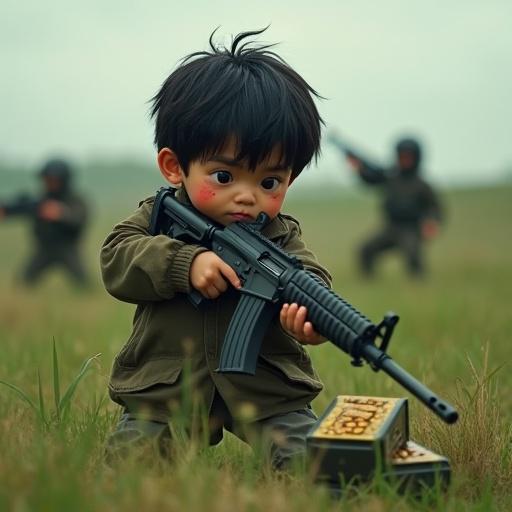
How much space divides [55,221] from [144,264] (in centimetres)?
1001

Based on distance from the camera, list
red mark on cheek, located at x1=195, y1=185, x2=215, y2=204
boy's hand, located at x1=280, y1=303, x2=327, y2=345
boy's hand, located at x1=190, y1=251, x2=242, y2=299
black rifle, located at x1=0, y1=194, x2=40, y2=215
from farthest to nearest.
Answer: black rifle, located at x1=0, y1=194, x2=40, y2=215 → red mark on cheek, located at x1=195, y1=185, x2=215, y2=204 → boy's hand, located at x1=190, y1=251, x2=242, y2=299 → boy's hand, located at x1=280, y1=303, x2=327, y2=345

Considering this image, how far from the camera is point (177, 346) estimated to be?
354cm

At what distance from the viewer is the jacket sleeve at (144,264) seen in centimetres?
339

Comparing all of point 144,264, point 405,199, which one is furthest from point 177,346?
point 405,199

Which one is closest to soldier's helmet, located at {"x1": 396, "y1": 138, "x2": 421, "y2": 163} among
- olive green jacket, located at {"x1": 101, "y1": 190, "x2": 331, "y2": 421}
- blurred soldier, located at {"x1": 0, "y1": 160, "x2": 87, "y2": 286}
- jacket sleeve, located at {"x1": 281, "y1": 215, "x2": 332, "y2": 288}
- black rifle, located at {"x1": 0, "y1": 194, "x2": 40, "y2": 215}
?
blurred soldier, located at {"x1": 0, "y1": 160, "x2": 87, "y2": 286}

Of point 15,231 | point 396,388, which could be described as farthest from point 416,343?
point 15,231

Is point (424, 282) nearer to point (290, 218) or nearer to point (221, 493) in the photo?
point (290, 218)

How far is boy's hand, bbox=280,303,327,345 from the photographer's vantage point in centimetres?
313

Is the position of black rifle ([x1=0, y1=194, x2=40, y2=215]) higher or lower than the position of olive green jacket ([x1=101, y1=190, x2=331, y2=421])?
higher

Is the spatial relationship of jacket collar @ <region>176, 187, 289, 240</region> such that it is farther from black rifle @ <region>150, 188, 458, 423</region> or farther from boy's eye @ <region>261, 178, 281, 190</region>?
boy's eye @ <region>261, 178, 281, 190</region>

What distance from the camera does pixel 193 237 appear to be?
3543 mm

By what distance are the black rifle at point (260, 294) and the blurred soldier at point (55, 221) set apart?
9.75m

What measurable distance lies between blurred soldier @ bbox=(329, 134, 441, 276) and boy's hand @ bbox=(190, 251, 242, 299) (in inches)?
426

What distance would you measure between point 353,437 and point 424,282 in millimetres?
10396
